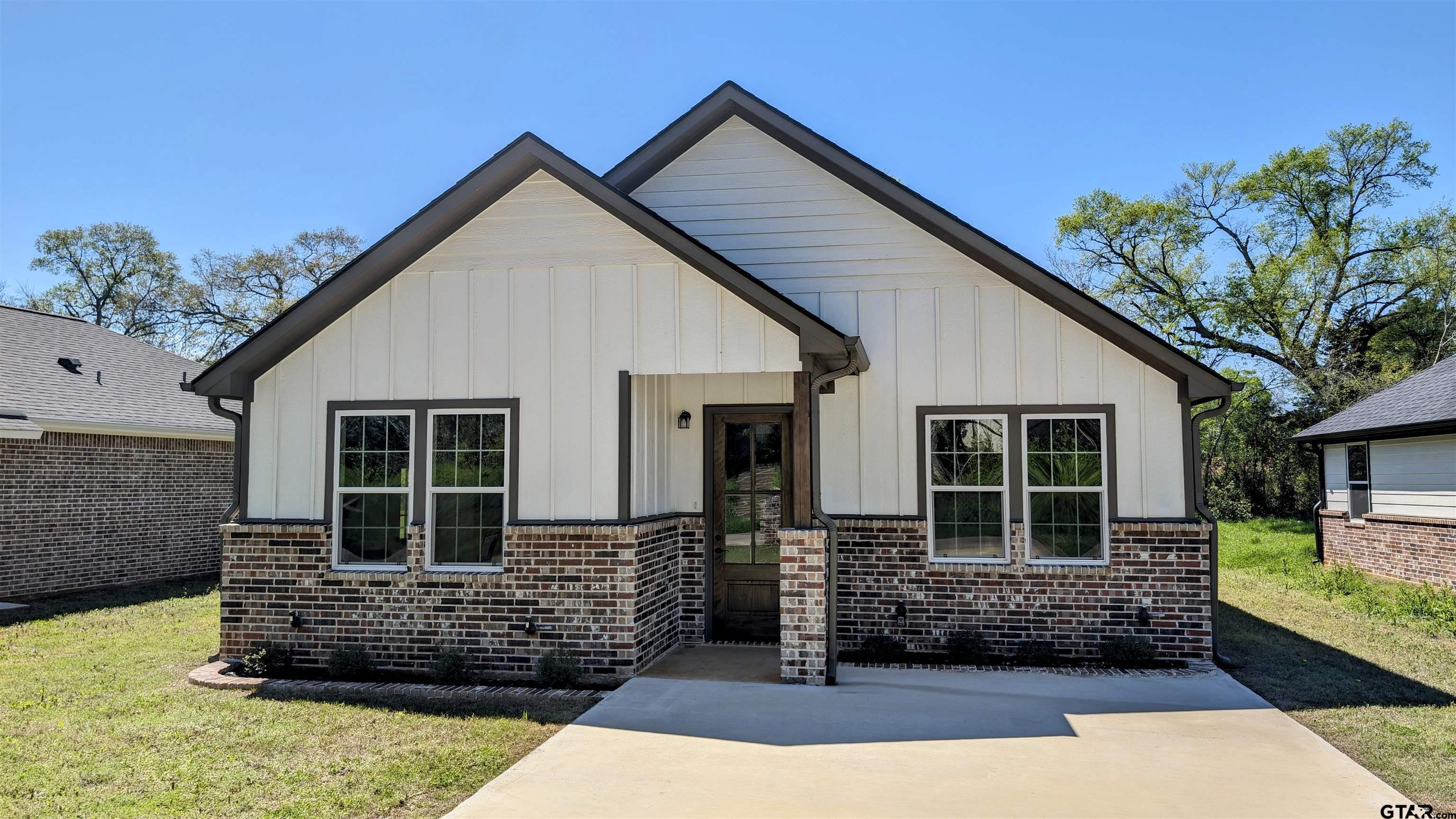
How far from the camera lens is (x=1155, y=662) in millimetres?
8367

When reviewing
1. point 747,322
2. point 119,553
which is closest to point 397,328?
point 747,322

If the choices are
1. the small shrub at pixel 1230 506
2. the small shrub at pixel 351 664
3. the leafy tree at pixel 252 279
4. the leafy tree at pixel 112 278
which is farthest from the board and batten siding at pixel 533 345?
the leafy tree at pixel 112 278

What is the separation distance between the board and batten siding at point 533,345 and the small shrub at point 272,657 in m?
1.21

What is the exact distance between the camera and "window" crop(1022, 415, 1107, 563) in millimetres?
8625

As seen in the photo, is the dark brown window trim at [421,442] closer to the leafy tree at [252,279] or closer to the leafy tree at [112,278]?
the leafy tree at [252,279]

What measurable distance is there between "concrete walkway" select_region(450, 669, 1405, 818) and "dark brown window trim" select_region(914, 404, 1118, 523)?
1811 mm

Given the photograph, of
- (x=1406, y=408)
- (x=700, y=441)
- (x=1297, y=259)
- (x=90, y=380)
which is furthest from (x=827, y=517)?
(x=1297, y=259)

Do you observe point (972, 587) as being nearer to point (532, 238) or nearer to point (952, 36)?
point (532, 238)

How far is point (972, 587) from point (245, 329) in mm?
34191

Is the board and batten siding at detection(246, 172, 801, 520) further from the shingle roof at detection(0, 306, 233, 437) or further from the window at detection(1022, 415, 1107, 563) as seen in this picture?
the shingle roof at detection(0, 306, 233, 437)

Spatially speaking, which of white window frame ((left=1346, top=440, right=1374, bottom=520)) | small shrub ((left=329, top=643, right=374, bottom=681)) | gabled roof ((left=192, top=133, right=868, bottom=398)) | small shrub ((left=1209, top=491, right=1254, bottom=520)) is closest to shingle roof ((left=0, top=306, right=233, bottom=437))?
gabled roof ((left=192, top=133, right=868, bottom=398))

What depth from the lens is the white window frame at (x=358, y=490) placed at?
820cm

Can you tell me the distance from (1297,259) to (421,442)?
30578 mm

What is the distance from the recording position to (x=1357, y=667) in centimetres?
845
